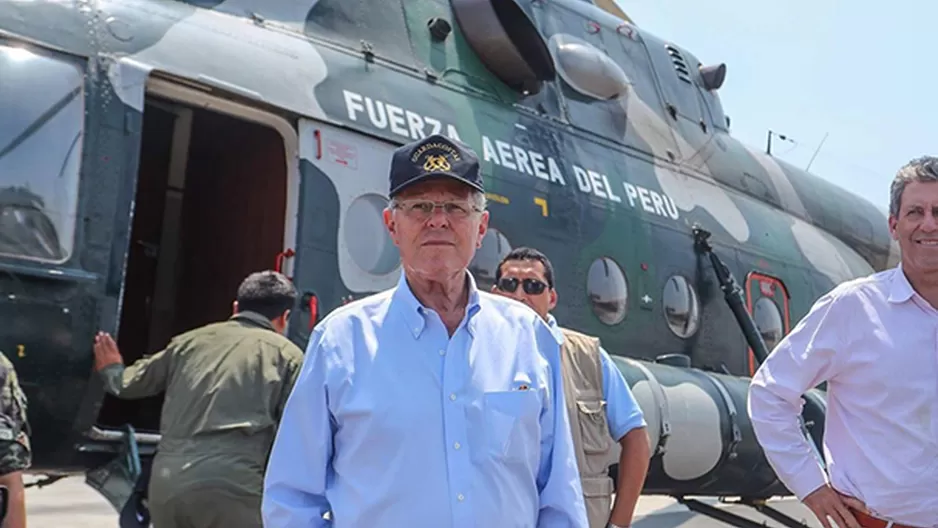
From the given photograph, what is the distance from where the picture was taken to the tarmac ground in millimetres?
7914

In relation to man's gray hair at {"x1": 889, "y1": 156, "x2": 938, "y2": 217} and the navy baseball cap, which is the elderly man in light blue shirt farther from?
man's gray hair at {"x1": 889, "y1": 156, "x2": 938, "y2": 217}

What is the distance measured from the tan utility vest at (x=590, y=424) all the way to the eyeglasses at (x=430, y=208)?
41.9 inches

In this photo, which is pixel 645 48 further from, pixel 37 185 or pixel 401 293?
pixel 401 293

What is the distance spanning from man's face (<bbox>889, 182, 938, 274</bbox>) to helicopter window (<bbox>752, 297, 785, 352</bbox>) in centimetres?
460

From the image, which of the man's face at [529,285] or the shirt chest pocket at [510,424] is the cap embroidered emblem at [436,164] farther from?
the man's face at [529,285]

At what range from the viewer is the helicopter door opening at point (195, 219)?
4.81 meters

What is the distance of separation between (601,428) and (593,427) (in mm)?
37

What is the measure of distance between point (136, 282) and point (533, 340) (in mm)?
4062

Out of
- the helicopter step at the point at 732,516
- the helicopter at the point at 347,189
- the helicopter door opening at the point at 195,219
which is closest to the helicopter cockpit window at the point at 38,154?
the helicopter at the point at 347,189

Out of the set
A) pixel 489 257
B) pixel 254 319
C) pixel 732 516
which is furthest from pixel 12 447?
pixel 732 516

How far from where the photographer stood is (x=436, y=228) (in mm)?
1743

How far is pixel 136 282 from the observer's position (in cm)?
533

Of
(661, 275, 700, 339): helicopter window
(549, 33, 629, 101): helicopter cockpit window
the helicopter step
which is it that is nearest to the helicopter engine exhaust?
the helicopter step

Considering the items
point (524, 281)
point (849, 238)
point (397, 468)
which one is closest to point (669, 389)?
point (524, 281)
